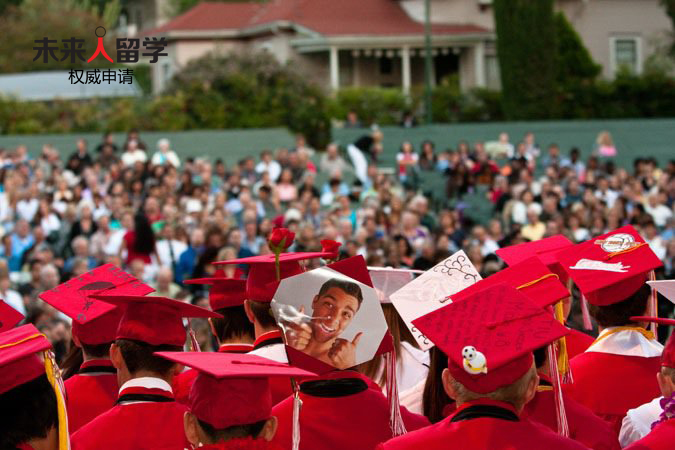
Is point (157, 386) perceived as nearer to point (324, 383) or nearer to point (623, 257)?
point (324, 383)

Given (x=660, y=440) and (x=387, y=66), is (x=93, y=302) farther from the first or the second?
(x=387, y=66)

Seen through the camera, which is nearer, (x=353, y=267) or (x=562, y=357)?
(x=353, y=267)

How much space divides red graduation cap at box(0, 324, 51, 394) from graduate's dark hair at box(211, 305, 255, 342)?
2028 mm

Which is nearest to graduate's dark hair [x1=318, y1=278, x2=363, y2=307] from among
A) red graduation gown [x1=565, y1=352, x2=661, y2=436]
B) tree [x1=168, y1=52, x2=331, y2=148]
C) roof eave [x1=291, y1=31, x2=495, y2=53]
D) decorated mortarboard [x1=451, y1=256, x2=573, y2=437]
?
decorated mortarboard [x1=451, y1=256, x2=573, y2=437]

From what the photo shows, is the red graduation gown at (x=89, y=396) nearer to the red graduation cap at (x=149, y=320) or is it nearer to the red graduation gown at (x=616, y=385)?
the red graduation cap at (x=149, y=320)

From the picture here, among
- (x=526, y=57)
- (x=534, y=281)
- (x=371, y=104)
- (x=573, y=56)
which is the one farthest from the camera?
(x=573, y=56)

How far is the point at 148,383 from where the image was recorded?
430cm

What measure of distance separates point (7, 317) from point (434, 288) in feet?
5.82

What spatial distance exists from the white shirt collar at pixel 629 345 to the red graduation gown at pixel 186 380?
5.16ft

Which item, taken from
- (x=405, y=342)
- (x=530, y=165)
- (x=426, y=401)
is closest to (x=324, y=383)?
(x=426, y=401)

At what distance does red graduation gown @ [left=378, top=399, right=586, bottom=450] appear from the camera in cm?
357

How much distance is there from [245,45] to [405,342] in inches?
1469

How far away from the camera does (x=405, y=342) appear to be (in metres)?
6.48

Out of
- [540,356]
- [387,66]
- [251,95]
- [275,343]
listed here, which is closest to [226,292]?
[275,343]
